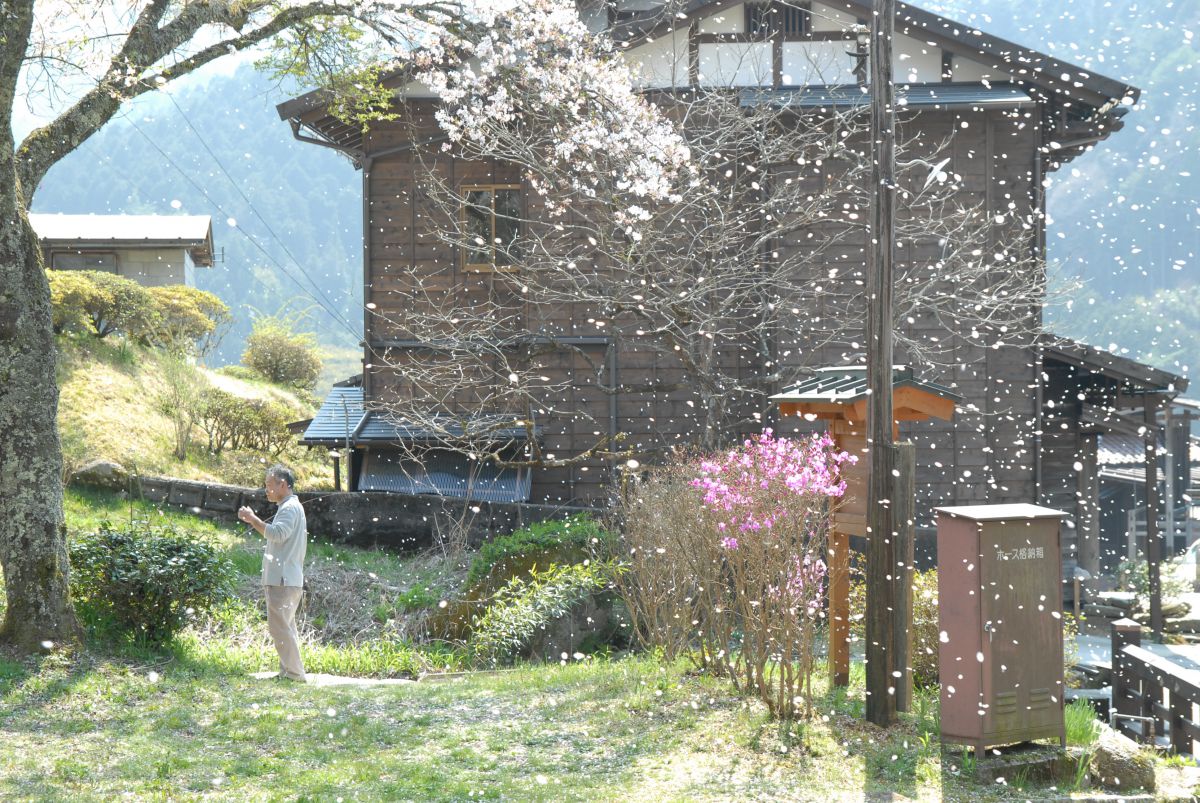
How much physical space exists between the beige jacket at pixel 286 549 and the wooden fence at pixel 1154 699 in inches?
280

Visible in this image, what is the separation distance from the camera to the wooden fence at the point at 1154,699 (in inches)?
322

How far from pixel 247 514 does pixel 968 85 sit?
1284 centimetres

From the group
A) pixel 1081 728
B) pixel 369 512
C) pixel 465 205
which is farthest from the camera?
pixel 465 205

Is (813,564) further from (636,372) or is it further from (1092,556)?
(1092,556)

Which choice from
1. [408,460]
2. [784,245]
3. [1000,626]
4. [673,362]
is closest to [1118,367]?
[784,245]

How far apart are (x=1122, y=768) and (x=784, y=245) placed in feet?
34.7

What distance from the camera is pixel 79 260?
3142 centimetres

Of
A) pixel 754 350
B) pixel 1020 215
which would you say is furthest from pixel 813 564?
pixel 1020 215

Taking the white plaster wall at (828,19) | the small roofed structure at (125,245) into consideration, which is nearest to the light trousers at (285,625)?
the white plaster wall at (828,19)

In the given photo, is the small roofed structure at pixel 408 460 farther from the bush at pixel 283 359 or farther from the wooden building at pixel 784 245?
the bush at pixel 283 359

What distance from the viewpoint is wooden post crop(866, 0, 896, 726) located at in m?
6.97

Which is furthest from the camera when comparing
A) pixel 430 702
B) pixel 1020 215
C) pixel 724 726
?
pixel 1020 215

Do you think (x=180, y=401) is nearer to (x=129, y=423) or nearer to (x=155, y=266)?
(x=129, y=423)

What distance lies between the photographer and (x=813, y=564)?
24.3ft
